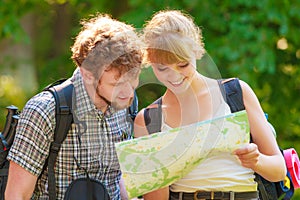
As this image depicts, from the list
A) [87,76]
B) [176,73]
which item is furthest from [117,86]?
[176,73]

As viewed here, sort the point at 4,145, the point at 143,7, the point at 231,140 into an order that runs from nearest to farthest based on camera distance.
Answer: the point at 231,140 → the point at 4,145 → the point at 143,7

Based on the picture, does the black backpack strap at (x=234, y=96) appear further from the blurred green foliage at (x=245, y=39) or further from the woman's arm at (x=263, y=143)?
the blurred green foliage at (x=245, y=39)

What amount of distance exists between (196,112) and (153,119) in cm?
18

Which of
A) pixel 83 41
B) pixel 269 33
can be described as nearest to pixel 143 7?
pixel 269 33

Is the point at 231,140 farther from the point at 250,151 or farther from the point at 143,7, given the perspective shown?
the point at 143,7

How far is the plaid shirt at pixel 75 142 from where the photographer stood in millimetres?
2611

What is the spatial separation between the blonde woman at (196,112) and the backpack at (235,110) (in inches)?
0.8

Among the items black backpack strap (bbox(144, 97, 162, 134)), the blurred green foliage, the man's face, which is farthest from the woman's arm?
the blurred green foliage

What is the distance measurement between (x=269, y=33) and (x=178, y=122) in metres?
3.53

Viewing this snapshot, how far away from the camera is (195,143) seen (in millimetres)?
2576

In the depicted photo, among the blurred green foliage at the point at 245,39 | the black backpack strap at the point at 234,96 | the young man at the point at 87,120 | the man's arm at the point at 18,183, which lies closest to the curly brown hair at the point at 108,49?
the young man at the point at 87,120

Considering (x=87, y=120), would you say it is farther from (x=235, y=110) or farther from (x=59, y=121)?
(x=235, y=110)

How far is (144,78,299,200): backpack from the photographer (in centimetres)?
273

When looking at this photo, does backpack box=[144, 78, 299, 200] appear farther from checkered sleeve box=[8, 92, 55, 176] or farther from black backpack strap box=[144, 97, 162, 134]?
checkered sleeve box=[8, 92, 55, 176]
